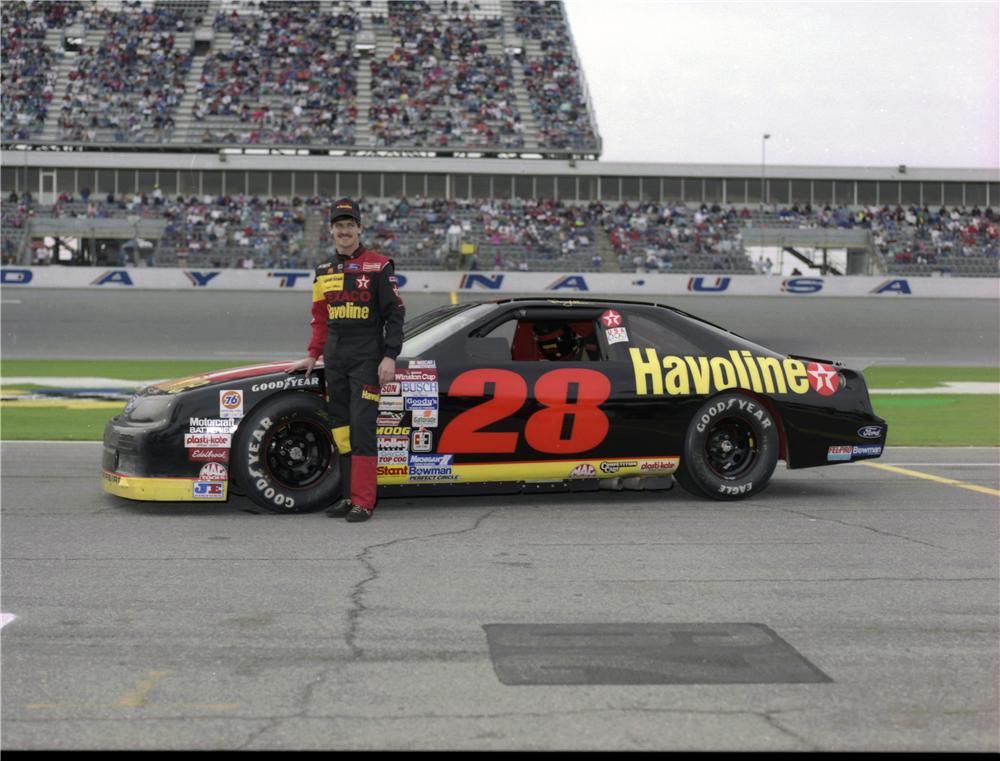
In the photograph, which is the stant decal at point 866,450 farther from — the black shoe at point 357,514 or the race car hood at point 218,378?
the race car hood at point 218,378

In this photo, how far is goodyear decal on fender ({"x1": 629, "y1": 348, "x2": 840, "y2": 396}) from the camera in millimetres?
7098

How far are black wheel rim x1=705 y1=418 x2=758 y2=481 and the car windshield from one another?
1.63 m

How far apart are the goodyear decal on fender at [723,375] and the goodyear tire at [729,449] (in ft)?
0.35

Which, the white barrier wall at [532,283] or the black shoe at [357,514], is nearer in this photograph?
the black shoe at [357,514]

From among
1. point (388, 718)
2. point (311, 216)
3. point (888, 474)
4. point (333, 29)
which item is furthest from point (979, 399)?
point (333, 29)

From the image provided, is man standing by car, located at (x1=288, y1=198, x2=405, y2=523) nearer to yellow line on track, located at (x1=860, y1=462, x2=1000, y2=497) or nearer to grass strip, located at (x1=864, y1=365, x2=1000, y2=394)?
yellow line on track, located at (x1=860, y1=462, x2=1000, y2=497)

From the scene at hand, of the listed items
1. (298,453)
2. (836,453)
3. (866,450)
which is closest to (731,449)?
(836,453)

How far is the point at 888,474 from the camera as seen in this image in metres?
8.72

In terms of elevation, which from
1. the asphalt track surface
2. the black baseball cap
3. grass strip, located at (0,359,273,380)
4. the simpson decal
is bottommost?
the asphalt track surface

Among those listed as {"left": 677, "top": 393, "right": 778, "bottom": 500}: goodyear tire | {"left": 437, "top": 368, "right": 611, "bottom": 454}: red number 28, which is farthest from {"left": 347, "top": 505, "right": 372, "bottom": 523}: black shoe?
{"left": 677, "top": 393, "right": 778, "bottom": 500}: goodyear tire

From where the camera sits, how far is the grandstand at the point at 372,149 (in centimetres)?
4250

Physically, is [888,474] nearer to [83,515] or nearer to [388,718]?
[83,515]

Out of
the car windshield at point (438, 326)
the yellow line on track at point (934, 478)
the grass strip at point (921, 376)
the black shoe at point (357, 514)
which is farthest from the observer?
the grass strip at point (921, 376)

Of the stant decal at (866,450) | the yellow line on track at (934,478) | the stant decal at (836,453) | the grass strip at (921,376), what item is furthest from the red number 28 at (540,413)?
the grass strip at (921,376)
